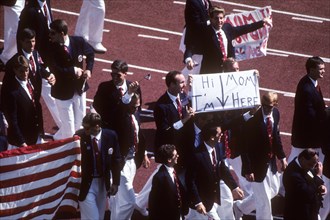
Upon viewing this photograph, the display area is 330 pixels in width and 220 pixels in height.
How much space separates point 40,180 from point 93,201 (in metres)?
0.79

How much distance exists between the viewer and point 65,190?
15844 millimetres

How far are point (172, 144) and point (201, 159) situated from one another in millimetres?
663

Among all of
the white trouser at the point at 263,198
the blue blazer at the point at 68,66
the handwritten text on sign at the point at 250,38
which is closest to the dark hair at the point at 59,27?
the blue blazer at the point at 68,66

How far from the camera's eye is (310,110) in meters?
16.8

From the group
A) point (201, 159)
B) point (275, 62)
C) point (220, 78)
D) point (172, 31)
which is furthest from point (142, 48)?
point (201, 159)

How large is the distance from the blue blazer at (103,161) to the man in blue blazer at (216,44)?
313cm

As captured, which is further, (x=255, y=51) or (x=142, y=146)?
(x=255, y=51)

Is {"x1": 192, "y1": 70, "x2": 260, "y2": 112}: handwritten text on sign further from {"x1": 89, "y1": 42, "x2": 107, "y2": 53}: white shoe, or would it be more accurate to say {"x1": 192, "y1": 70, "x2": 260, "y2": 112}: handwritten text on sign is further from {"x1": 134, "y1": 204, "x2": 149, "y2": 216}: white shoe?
{"x1": 89, "y1": 42, "x2": 107, "y2": 53}: white shoe

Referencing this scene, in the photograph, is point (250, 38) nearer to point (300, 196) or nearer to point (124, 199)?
point (124, 199)

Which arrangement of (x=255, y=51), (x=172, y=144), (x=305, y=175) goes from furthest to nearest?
(x=255, y=51), (x=172, y=144), (x=305, y=175)

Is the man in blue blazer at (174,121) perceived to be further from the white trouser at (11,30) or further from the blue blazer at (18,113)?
the white trouser at (11,30)

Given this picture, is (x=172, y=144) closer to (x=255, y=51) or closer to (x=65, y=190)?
(x=65, y=190)

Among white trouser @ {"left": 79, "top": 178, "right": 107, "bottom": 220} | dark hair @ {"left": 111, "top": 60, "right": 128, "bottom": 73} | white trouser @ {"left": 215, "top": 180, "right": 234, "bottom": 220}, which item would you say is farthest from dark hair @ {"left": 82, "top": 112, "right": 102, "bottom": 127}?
white trouser @ {"left": 215, "top": 180, "right": 234, "bottom": 220}

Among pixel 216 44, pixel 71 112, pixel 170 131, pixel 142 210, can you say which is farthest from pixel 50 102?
pixel 170 131
